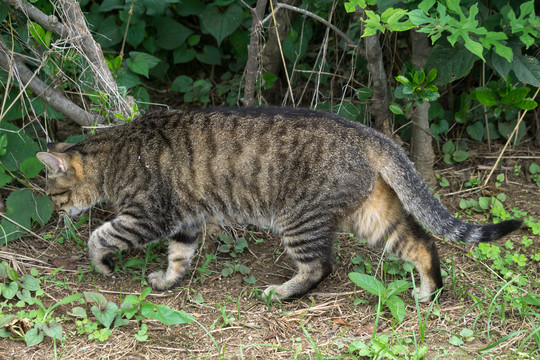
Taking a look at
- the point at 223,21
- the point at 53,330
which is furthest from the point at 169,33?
the point at 53,330

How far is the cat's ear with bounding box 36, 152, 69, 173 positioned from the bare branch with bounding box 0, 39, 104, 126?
587 millimetres

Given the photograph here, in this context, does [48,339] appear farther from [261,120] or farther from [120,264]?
[261,120]

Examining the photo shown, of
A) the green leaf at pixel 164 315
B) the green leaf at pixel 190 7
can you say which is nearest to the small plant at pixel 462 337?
the green leaf at pixel 164 315

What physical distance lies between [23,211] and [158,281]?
3.62 ft

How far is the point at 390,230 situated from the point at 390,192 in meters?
0.26

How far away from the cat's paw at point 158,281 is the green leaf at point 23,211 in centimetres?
87

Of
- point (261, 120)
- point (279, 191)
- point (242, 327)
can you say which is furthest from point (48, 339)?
point (261, 120)

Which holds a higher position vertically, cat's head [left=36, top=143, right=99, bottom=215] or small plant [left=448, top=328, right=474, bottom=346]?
cat's head [left=36, top=143, right=99, bottom=215]

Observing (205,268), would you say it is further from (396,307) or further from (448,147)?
(448,147)

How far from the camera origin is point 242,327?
3.23 m

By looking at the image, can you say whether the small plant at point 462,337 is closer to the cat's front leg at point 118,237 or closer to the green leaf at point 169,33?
the cat's front leg at point 118,237

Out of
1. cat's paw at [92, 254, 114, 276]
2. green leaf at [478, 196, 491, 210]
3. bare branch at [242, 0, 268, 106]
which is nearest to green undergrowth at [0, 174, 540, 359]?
cat's paw at [92, 254, 114, 276]

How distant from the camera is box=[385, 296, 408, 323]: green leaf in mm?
3131

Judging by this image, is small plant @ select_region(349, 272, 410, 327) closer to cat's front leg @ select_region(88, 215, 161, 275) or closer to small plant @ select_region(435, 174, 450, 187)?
cat's front leg @ select_region(88, 215, 161, 275)
